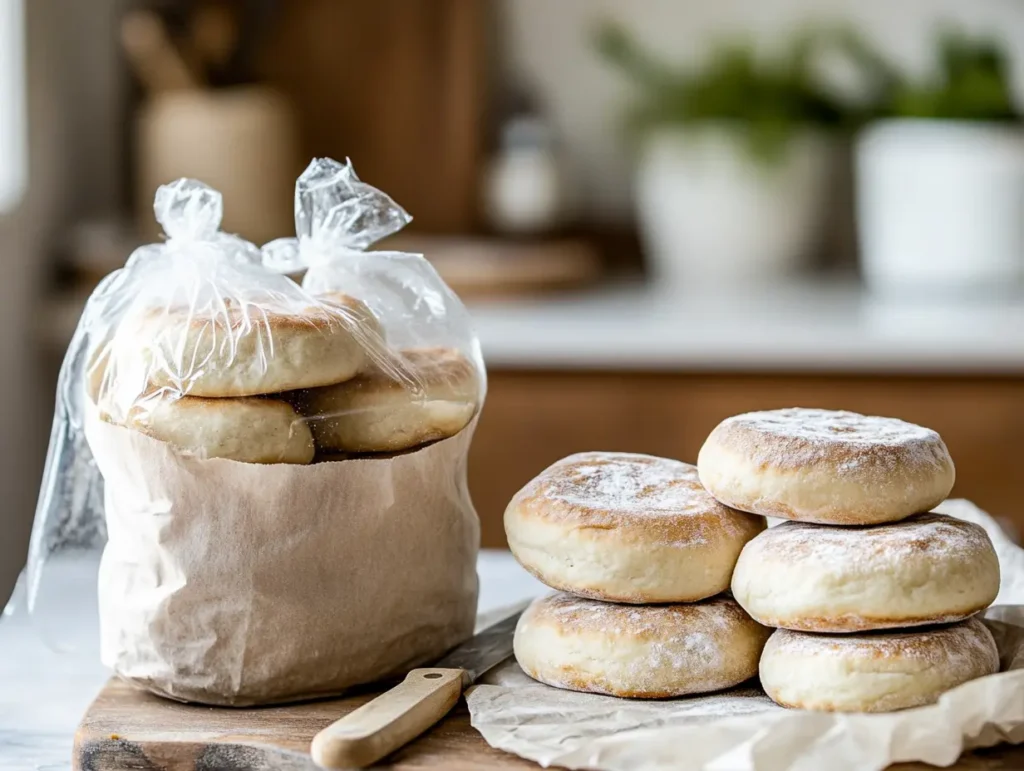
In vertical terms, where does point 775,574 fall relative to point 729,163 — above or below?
below

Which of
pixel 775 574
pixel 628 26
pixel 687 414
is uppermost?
pixel 628 26

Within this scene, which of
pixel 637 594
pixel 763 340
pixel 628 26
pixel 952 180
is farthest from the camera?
pixel 628 26

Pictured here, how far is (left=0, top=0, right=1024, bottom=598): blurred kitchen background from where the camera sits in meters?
1.94

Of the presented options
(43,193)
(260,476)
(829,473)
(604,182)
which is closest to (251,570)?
(260,476)

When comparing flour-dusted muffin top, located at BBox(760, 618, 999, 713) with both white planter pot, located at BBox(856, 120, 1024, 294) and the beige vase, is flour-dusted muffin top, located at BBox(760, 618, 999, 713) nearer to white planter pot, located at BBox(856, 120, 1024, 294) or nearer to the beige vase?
white planter pot, located at BBox(856, 120, 1024, 294)

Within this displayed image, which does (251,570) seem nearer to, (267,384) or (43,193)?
(267,384)

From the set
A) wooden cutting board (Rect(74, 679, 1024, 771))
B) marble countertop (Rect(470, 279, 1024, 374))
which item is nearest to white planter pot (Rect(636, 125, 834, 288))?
marble countertop (Rect(470, 279, 1024, 374))

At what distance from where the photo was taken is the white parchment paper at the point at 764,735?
2.38ft

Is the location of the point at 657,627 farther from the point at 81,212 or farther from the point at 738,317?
the point at 81,212

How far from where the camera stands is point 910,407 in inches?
75.4

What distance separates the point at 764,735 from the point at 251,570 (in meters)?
0.32

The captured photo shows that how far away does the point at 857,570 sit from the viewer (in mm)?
761

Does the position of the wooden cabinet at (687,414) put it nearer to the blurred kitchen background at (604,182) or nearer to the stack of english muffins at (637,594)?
the blurred kitchen background at (604,182)

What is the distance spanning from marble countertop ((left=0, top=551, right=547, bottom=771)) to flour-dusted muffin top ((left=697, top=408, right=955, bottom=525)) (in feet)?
1.50
